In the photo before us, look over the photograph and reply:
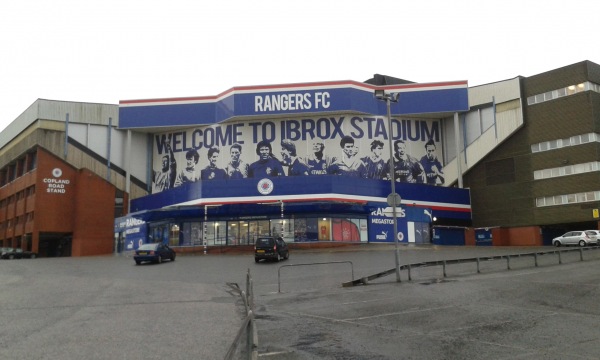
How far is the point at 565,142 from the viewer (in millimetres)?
49031

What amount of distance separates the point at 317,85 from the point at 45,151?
1211 inches

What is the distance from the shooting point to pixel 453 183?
186ft

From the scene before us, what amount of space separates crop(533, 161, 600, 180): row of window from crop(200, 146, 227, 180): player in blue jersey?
32.0m

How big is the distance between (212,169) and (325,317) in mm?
44434

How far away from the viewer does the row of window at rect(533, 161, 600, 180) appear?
4725 centimetres

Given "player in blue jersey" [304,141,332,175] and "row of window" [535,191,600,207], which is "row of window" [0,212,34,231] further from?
"row of window" [535,191,600,207]

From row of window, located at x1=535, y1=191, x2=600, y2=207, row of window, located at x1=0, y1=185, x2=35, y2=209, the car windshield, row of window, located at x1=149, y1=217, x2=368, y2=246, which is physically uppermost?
row of window, located at x1=0, y1=185, x2=35, y2=209

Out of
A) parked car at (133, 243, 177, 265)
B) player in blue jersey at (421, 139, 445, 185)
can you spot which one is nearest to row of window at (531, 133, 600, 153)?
player in blue jersey at (421, 139, 445, 185)

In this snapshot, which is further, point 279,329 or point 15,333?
point 279,329

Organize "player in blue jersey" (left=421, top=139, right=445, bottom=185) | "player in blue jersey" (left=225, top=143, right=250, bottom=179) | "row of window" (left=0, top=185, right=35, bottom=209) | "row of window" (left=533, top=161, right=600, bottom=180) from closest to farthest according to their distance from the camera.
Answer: "row of window" (left=533, top=161, right=600, bottom=180) < "player in blue jersey" (left=225, top=143, right=250, bottom=179) < "player in blue jersey" (left=421, top=139, right=445, bottom=185) < "row of window" (left=0, top=185, right=35, bottom=209)

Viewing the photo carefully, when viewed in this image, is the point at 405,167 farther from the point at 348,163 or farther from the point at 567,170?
the point at 567,170

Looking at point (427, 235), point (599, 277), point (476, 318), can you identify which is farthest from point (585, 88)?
point (476, 318)

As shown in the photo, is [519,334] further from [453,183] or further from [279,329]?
[453,183]

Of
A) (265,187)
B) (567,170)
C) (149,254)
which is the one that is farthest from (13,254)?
(567,170)
